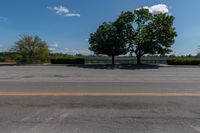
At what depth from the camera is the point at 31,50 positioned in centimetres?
5031

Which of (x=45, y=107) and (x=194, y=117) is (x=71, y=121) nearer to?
(x=45, y=107)

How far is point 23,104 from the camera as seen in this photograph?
28.3 ft

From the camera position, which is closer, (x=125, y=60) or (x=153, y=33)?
(x=153, y=33)

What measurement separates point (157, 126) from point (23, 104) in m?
4.08

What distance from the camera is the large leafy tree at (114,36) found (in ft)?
148

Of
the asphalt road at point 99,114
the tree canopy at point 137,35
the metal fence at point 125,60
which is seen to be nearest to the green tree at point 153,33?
Answer: the tree canopy at point 137,35

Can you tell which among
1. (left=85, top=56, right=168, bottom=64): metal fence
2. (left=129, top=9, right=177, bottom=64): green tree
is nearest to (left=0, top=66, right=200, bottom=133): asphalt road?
(left=129, top=9, right=177, bottom=64): green tree

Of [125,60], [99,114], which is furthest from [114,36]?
[99,114]

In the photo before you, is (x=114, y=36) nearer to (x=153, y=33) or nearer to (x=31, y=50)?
(x=153, y=33)

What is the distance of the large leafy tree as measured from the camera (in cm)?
4516

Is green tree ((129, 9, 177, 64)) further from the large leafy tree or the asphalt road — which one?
the asphalt road

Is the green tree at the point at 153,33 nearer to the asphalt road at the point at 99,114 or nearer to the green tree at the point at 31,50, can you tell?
the green tree at the point at 31,50

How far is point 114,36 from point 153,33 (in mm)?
5743

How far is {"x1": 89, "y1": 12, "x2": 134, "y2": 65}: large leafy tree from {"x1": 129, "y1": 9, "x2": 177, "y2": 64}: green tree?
1.16 metres
